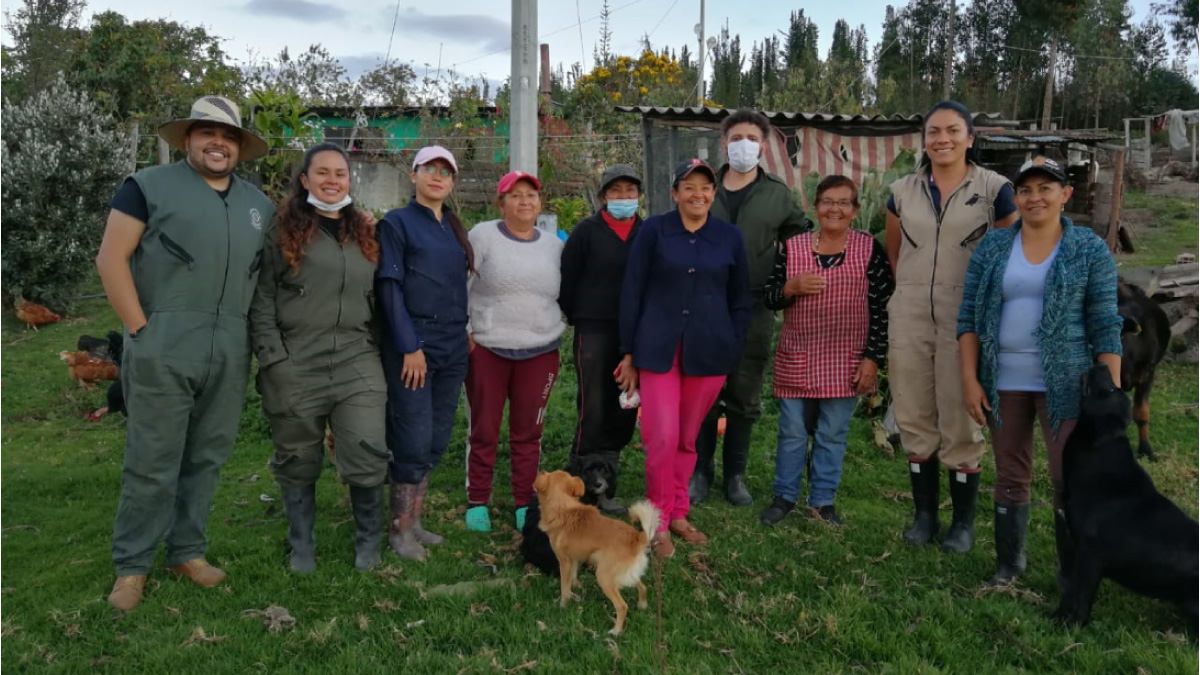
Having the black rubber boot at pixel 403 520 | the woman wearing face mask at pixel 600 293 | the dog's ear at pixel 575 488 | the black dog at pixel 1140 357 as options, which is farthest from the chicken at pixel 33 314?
the black dog at pixel 1140 357

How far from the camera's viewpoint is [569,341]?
9.48 m

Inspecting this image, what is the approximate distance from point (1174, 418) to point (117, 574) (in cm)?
782

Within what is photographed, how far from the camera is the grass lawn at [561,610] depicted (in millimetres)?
3254

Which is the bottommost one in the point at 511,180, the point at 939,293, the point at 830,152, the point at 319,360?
the point at 319,360

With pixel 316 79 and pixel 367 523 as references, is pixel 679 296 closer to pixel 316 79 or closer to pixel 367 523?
pixel 367 523

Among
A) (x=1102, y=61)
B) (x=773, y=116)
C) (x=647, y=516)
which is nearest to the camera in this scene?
(x=647, y=516)

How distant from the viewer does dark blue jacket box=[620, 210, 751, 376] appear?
14.2 ft

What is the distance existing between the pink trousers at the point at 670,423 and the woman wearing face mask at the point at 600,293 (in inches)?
9.9

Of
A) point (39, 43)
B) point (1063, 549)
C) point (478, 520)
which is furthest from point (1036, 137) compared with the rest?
point (39, 43)

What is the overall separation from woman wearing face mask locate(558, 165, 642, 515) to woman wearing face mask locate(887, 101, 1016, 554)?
56.7 inches

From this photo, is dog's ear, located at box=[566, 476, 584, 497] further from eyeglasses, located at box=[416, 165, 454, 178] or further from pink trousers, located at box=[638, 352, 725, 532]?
eyeglasses, located at box=[416, 165, 454, 178]

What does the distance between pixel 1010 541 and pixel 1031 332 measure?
102 centimetres

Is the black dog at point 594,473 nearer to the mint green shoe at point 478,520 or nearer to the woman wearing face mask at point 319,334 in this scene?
the mint green shoe at point 478,520

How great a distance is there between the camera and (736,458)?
535 centimetres
